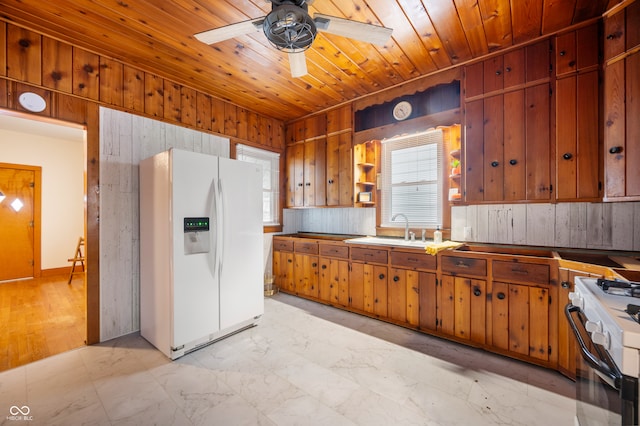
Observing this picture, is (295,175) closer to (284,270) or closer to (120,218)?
(284,270)

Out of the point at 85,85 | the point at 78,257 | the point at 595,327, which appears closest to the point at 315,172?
the point at 85,85

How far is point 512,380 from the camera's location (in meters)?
1.96

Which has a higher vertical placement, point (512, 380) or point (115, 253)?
point (115, 253)

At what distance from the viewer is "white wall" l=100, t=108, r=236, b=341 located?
263 cm

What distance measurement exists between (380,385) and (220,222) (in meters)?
1.94

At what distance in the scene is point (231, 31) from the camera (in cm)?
179

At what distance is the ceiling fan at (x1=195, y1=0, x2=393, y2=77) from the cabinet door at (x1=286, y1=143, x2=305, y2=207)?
2.42 meters

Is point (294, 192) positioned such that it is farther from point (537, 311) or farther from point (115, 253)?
point (537, 311)

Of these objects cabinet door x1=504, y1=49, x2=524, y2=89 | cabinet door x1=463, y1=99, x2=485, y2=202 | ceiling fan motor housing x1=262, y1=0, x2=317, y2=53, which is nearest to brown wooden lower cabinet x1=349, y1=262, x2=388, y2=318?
cabinet door x1=463, y1=99, x2=485, y2=202

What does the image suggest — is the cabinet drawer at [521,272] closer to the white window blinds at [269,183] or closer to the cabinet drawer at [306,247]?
the cabinet drawer at [306,247]

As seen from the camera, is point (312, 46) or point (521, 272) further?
point (312, 46)

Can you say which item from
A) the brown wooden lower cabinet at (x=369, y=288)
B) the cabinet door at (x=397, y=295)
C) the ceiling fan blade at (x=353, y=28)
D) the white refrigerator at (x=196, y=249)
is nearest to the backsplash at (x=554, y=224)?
the cabinet door at (x=397, y=295)

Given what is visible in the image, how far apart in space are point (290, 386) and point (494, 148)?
2726 millimetres

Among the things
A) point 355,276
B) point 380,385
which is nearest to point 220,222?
point 355,276
